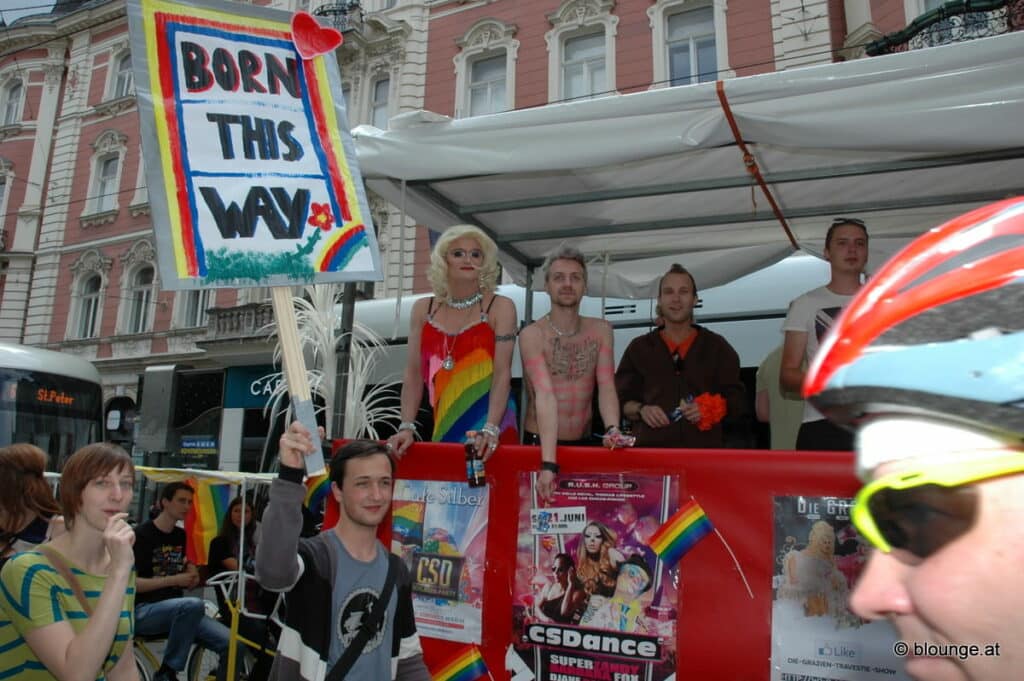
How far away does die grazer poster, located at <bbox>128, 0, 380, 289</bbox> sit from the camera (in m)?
2.14

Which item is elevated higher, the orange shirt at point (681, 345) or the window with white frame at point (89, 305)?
the window with white frame at point (89, 305)

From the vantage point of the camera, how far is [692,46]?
1611 cm

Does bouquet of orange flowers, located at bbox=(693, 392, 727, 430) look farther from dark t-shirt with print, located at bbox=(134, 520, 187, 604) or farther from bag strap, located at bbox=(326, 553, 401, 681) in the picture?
dark t-shirt with print, located at bbox=(134, 520, 187, 604)

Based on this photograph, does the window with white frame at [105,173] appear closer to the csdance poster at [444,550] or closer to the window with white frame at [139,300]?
the window with white frame at [139,300]

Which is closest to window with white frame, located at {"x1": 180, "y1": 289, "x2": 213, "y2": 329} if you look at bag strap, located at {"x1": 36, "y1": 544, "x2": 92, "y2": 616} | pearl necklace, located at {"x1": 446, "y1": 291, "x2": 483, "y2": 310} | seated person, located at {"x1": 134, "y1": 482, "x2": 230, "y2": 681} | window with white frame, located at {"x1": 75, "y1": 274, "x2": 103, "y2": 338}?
window with white frame, located at {"x1": 75, "y1": 274, "x2": 103, "y2": 338}

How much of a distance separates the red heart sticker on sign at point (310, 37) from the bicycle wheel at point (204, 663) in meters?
4.21

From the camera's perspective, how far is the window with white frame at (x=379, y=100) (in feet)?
65.2

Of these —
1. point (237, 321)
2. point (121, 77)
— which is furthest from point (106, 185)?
point (237, 321)

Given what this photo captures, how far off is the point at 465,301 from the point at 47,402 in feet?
30.4

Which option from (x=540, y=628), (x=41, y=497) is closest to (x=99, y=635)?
(x=41, y=497)

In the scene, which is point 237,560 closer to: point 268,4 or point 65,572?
point 65,572

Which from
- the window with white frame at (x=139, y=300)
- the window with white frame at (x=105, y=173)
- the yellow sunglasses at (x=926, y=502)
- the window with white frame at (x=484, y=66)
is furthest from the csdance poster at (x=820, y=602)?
the window with white frame at (x=105, y=173)

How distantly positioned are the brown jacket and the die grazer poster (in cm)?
170

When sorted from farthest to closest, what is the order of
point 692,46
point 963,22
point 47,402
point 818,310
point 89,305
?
point 89,305
point 692,46
point 963,22
point 47,402
point 818,310
